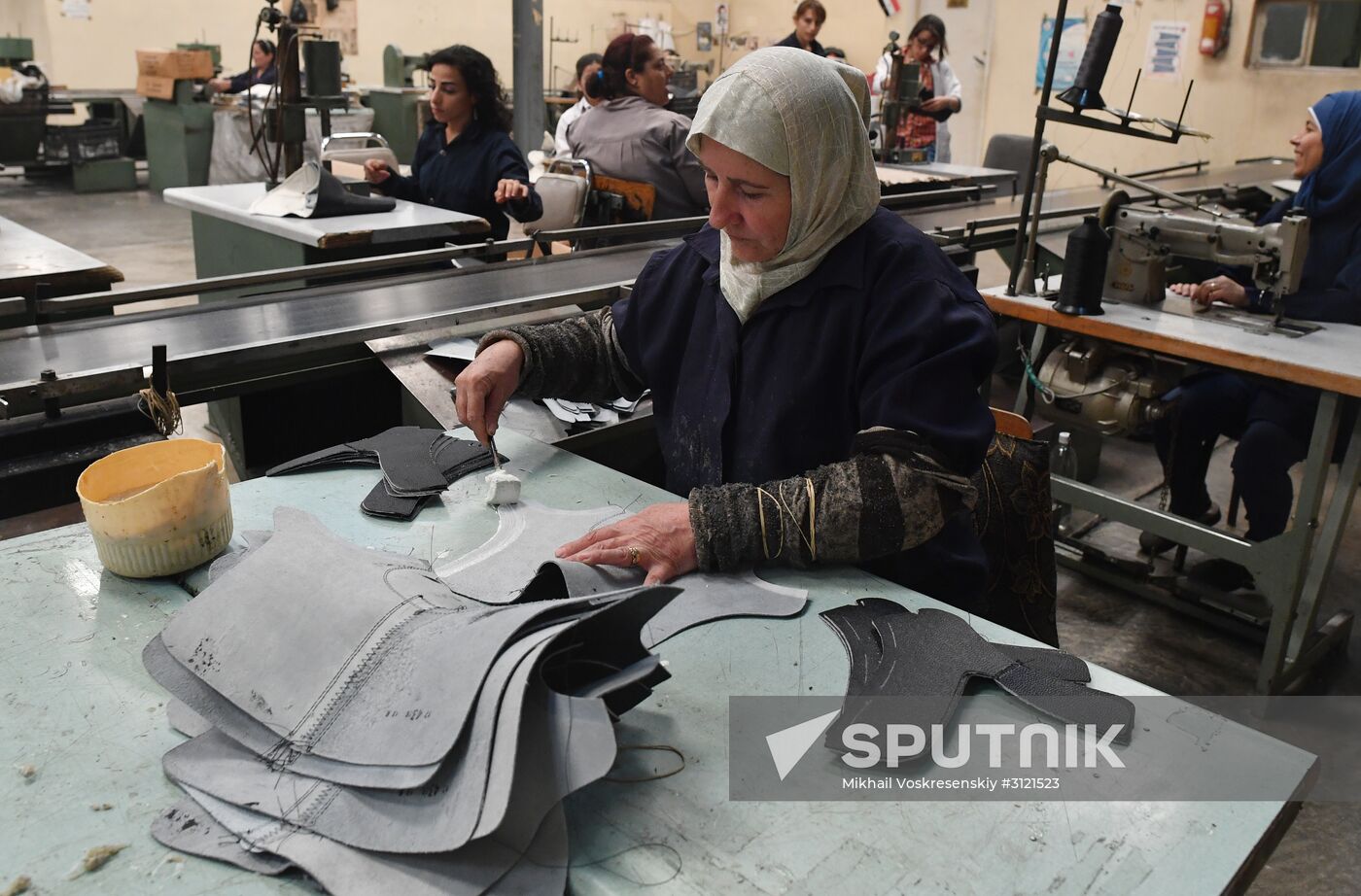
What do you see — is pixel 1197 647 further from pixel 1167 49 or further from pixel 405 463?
pixel 1167 49

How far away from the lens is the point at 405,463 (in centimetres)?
140

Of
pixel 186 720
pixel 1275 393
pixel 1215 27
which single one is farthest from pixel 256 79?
pixel 186 720

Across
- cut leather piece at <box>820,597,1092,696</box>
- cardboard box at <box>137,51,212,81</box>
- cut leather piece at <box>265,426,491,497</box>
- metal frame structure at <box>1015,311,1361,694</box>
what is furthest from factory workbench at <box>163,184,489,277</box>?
cardboard box at <box>137,51,212,81</box>

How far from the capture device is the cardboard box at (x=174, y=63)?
714 cm

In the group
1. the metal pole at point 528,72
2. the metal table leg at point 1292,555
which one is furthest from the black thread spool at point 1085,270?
the metal pole at point 528,72

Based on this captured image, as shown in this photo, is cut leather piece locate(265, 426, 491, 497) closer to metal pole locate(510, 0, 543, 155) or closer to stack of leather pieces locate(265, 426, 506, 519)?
stack of leather pieces locate(265, 426, 506, 519)

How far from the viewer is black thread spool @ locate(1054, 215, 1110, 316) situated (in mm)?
2377

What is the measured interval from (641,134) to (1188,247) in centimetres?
183

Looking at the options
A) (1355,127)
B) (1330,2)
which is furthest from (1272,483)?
(1330,2)

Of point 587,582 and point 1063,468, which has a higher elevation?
point 587,582

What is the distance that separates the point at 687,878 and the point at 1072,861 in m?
0.29

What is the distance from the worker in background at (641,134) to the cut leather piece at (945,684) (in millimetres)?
2627

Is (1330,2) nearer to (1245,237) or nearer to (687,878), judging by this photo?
(1245,237)

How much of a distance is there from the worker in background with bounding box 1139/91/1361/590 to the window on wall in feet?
13.6
